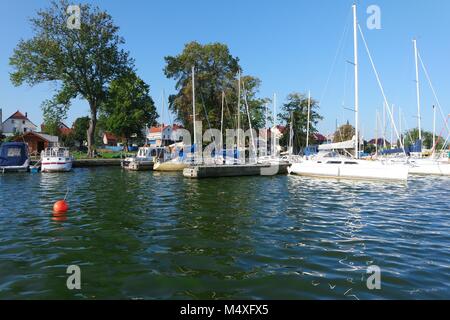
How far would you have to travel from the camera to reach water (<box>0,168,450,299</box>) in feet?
25.5

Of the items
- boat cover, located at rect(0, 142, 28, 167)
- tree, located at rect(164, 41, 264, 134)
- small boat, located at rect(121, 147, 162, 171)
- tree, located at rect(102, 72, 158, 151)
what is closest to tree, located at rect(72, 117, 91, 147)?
tree, located at rect(102, 72, 158, 151)

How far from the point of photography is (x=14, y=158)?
40.1m

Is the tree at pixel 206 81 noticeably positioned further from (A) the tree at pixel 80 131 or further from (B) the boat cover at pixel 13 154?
(A) the tree at pixel 80 131

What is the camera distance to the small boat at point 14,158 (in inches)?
1548

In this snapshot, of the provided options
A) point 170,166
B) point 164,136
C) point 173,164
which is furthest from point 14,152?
point 164,136

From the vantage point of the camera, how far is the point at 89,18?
185ft

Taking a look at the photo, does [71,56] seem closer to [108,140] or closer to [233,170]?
[233,170]

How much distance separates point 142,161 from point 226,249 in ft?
123

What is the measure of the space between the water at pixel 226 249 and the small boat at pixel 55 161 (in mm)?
21835

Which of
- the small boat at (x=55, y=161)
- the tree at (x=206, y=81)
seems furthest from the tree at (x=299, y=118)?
the small boat at (x=55, y=161)

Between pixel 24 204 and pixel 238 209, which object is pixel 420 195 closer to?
pixel 238 209

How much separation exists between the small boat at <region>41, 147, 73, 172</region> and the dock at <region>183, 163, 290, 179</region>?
49.2 ft
